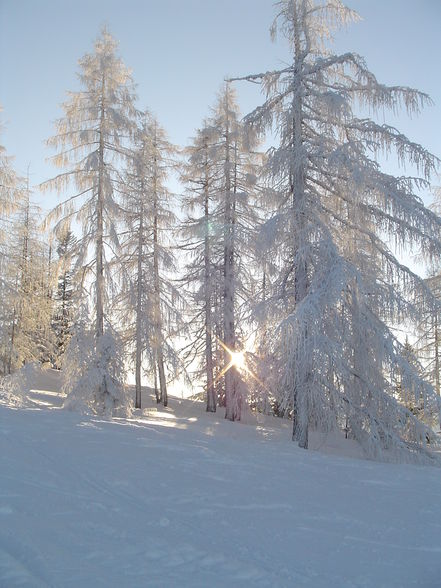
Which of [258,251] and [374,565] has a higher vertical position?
[258,251]

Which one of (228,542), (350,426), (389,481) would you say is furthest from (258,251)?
(228,542)

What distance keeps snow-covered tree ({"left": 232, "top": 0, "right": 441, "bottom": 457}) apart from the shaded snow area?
2532 millimetres

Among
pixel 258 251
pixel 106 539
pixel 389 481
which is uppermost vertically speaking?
pixel 258 251

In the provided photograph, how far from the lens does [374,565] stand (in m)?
3.81

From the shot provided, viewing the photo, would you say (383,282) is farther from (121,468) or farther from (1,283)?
(1,283)

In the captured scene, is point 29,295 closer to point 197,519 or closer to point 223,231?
point 223,231

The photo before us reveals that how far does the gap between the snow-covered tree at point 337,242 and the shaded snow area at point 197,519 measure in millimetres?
2532

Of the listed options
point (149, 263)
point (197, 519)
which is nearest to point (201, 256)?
point (149, 263)

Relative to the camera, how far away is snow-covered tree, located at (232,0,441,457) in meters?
9.51

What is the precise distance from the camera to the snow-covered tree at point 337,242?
9.51 metres

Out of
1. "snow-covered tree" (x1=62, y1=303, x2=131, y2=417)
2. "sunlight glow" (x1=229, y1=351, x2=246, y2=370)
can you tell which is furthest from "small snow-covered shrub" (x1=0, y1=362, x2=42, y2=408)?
"sunlight glow" (x1=229, y1=351, x2=246, y2=370)

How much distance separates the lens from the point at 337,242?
11.1m

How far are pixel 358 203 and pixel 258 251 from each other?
112 inches

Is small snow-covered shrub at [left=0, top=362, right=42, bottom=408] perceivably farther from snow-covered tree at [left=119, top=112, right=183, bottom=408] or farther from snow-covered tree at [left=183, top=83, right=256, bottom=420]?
snow-covered tree at [left=183, top=83, right=256, bottom=420]
